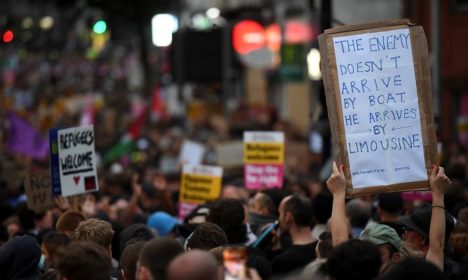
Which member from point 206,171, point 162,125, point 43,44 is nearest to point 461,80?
point 162,125

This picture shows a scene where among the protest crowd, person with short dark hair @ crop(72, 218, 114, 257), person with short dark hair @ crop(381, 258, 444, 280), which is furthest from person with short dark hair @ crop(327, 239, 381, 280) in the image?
person with short dark hair @ crop(72, 218, 114, 257)

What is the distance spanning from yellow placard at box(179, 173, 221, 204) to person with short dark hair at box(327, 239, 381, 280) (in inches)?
299

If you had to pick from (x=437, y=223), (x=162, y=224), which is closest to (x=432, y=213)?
(x=437, y=223)

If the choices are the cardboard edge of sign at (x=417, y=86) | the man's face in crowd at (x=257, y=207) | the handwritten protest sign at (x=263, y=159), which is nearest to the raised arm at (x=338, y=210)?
the cardboard edge of sign at (x=417, y=86)

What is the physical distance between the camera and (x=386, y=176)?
25.8ft

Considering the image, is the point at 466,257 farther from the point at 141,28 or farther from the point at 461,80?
the point at 141,28

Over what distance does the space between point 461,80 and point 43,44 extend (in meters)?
67.5

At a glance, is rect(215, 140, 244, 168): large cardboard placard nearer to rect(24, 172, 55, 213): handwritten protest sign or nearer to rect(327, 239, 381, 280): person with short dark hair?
rect(24, 172, 55, 213): handwritten protest sign

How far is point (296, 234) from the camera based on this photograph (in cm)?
986

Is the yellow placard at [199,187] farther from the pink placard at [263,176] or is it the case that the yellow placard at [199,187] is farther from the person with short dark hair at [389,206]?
the person with short dark hair at [389,206]

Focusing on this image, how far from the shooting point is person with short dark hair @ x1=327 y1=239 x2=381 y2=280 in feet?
21.0

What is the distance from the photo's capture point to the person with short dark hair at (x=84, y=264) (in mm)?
6434

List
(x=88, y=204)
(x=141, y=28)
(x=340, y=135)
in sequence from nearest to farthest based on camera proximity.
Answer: (x=340, y=135) → (x=88, y=204) → (x=141, y=28)

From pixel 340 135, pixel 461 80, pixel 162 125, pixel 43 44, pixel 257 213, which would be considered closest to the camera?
pixel 340 135
